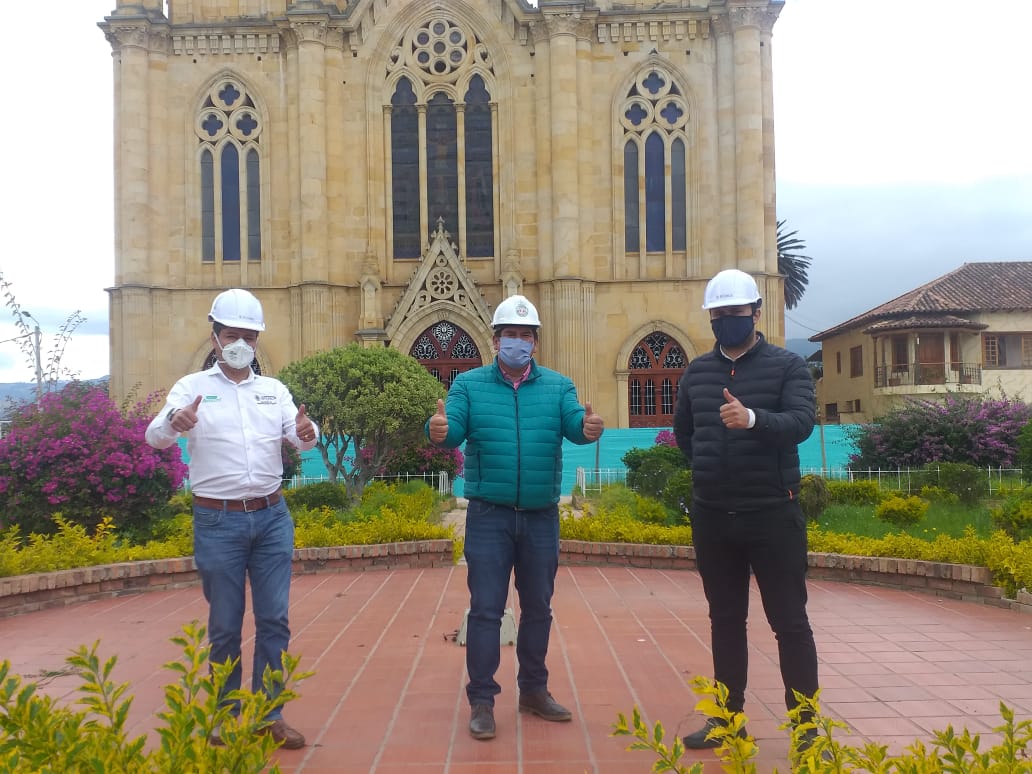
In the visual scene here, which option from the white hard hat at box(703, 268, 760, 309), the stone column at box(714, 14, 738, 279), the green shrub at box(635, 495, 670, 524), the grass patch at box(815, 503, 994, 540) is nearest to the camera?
the white hard hat at box(703, 268, 760, 309)

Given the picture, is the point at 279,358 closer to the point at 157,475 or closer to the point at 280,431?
the point at 157,475

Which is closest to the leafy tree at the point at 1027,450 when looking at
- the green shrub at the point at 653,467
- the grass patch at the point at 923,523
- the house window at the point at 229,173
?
the grass patch at the point at 923,523

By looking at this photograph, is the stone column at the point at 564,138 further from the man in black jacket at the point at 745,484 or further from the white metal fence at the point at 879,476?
the man in black jacket at the point at 745,484

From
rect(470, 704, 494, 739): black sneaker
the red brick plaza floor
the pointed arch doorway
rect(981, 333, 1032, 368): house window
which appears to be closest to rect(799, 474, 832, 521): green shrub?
the red brick plaza floor

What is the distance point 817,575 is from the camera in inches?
351

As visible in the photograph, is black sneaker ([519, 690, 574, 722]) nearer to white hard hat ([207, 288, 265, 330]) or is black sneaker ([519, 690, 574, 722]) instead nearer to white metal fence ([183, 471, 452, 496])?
white hard hat ([207, 288, 265, 330])

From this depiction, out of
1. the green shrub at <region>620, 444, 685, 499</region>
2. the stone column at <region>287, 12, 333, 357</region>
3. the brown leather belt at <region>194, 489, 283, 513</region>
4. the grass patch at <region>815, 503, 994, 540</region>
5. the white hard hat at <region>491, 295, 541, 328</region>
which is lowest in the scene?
the grass patch at <region>815, 503, 994, 540</region>

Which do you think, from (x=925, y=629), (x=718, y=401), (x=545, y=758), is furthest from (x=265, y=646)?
(x=925, y=629)

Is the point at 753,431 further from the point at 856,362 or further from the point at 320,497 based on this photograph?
the point at 856,362

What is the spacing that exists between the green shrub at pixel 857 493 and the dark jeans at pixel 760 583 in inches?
387

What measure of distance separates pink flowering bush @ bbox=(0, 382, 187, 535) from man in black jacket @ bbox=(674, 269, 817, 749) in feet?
→ 23.7

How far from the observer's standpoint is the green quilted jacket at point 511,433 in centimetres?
478

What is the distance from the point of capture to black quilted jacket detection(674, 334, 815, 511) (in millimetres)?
4168

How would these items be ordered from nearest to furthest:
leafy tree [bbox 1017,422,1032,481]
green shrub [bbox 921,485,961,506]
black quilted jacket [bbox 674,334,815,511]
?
black quilted jacket [bbox 674,334,815,511]
leafy tree [bbox 1017,422,1032,481]
green shrub [bbox 921,485,961,506]
